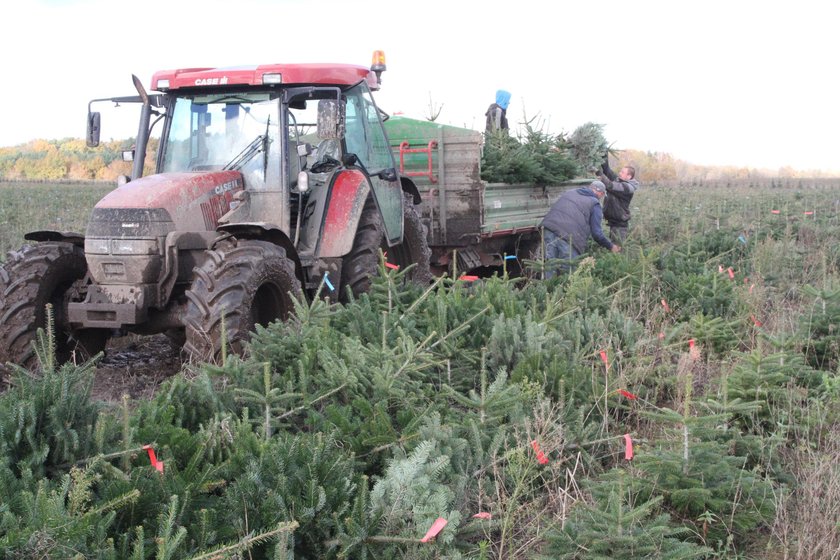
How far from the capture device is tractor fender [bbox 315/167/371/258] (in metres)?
6.88

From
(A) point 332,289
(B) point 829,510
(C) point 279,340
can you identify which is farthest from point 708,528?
(A) point 332,289

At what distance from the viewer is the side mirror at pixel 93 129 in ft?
22.2

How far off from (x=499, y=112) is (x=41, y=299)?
24.3 ft

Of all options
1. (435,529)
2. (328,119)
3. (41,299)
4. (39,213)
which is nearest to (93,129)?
(41,299)

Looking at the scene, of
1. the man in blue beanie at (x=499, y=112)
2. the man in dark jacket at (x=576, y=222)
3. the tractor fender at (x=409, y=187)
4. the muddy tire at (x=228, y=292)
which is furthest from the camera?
the man in blue beanie at (x=499, y=112)

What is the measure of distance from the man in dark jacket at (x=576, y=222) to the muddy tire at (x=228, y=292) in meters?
4.71

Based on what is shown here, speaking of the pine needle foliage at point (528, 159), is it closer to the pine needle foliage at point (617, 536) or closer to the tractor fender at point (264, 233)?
the tractor fender at point (264, 233)

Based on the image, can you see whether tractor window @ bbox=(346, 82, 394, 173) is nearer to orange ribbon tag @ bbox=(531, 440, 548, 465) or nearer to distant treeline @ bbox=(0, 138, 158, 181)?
orange ribbon tag @ bbox=(531, 440, 548, 465)

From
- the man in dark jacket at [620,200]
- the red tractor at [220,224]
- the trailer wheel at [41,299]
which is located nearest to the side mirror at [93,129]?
the red tractor at [220,224]

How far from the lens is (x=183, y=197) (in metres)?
6.09

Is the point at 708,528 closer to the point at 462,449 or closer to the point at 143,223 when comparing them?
the point at 462,449

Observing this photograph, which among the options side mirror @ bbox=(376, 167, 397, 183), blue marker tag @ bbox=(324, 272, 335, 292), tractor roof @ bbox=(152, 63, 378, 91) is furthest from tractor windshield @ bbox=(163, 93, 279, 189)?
side mirror @ bbox=(376, 167, 397, 183)

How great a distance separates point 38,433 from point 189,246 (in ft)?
9.41

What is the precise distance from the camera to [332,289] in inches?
264
